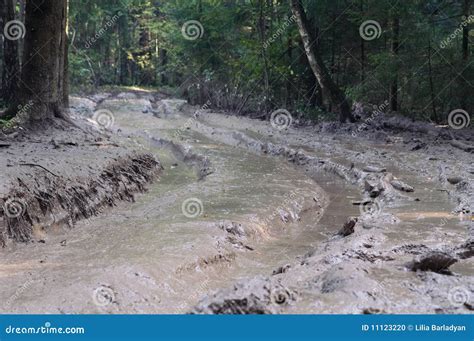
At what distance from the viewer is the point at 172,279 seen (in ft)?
17.6

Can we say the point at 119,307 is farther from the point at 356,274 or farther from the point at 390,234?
the point at 390,234

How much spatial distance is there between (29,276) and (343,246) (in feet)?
10.2

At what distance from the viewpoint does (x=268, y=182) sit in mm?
10766
